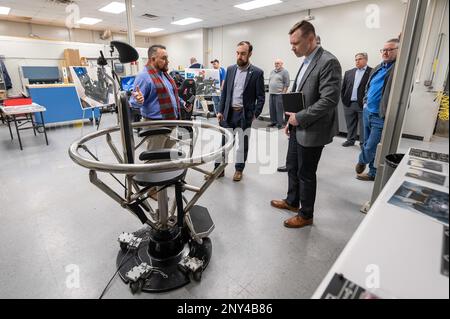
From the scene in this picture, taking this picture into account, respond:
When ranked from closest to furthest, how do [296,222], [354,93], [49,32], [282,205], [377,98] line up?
[296,222] → [282,205] → [377,98] → [354,93] → [49,32]

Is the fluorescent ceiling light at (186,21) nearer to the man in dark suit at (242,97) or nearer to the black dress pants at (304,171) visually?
the man in dark suit at (242,97)

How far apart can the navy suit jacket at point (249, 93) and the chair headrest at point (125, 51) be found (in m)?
1.65

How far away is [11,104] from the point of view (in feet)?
14.5

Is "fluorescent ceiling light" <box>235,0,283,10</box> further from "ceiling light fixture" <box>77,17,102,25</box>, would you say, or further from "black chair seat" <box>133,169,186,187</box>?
"black chair seat" <box>133,169,186,187</box>

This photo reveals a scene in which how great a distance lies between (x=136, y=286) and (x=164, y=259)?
0.24 m

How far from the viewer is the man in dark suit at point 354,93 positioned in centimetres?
433

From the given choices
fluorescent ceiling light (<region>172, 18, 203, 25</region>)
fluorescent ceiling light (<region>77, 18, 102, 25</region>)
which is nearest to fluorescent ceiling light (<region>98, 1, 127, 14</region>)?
fluorescent ceiling light (<region>77, 18, 102, 25</region>)

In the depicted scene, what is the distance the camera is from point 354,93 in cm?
449

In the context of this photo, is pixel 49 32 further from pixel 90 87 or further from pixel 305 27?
pixel 305 27

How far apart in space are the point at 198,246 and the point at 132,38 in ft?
15.7

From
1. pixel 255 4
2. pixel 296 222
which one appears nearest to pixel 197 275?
pixel 296 222

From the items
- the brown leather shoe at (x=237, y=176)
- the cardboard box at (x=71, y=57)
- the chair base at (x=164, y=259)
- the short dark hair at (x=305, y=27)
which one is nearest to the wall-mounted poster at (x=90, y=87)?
the cardboard box at (x=71, y=57)
